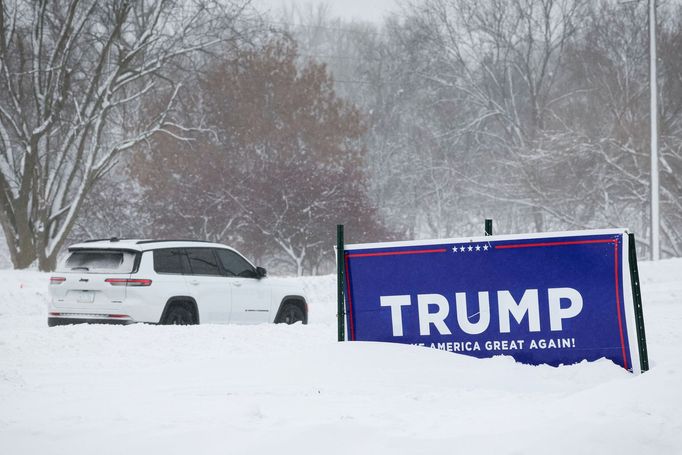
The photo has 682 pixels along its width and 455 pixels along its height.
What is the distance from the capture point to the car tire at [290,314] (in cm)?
1752

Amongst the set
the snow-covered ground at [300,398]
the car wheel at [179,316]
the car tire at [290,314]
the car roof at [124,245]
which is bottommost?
the snow-covered ground at [300,398]

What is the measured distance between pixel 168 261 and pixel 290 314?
2.95m

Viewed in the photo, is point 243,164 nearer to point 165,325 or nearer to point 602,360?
point 165,325

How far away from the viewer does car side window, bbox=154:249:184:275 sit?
15305 mm

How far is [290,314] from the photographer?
17.7 meters

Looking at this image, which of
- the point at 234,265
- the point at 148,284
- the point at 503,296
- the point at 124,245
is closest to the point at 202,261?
the point at 234,265

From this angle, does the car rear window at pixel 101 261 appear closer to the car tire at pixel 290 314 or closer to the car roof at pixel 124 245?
the car roof at pixel 124 245

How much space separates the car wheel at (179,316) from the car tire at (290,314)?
2108mm

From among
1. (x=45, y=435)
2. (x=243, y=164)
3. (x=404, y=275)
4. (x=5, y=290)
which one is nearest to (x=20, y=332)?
(x=404, y=275)

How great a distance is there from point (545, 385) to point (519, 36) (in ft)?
156

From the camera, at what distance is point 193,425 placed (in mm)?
7512

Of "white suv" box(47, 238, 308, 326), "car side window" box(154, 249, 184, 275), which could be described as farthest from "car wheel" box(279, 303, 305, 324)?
"car side window" box(154, 249, 184, 275)

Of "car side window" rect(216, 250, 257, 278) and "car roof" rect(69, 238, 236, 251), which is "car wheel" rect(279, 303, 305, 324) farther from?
"car roof" rect(69, 238, 236, 251)

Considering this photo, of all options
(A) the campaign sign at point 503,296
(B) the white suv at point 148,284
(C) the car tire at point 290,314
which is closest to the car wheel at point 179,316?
(B) the white suv at point 148,284
